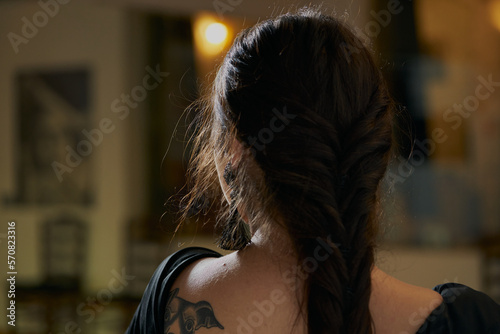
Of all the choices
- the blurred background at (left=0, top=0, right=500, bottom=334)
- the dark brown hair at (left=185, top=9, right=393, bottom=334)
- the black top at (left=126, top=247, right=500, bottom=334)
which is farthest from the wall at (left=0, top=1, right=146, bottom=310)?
the dark brown hair at (left=185, top=9, right=393, bottom=334)

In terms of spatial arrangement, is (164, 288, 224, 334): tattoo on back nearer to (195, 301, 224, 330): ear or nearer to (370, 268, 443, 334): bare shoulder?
(195, 301, 224, 330): ear

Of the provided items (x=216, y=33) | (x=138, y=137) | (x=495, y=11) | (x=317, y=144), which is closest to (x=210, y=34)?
(x=216, y=33)

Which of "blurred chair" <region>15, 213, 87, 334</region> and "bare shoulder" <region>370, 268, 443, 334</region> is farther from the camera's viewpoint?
"blurred chair" <region>15, 213, 87, 334</region>

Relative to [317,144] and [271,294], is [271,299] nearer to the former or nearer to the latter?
[271,294]

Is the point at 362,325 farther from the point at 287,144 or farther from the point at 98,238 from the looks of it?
the point at 98,238

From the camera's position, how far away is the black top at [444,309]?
680 millimetres

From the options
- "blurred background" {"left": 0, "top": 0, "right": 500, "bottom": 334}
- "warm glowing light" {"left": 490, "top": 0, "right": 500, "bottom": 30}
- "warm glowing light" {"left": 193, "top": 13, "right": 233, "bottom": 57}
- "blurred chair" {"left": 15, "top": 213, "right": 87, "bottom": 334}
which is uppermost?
"warm glowing light" {"left": 490, "top": 0, "right": 500, "bottom": 30}

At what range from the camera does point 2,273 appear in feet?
11.4

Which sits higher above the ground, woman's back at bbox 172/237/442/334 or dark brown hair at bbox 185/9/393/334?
dark brown hair at bbox 185/9/393/334

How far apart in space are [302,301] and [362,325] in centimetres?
8

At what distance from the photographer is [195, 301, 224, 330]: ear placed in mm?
668

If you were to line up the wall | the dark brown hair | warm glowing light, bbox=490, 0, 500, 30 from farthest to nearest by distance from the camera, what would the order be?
the wall
warm glowing light, bbox=490, 0, 500, 30
the dark brown hair

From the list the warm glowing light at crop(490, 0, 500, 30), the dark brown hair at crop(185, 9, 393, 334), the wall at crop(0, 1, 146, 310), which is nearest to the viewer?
the dark brown hair at crop(185, 9, 393, 334)

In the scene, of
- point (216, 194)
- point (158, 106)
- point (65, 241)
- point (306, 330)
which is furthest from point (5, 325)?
point (306, 330)
